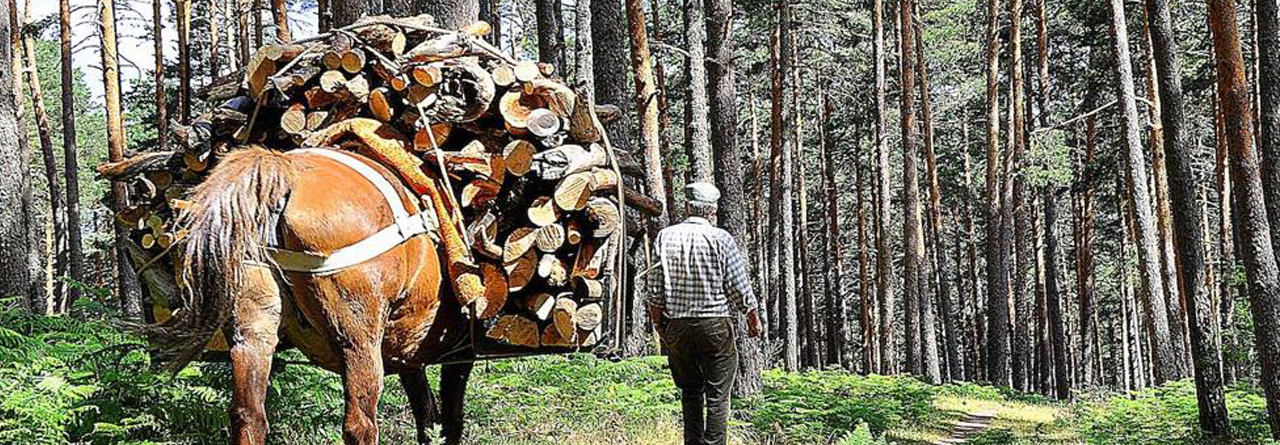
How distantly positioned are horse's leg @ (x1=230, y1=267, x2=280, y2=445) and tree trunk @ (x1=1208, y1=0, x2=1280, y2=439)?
10959 mm

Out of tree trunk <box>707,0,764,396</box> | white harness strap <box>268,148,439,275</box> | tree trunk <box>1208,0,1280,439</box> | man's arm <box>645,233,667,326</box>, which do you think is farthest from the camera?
tree trunk <box>707,0,764,396</box>

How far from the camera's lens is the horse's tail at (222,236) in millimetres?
4875

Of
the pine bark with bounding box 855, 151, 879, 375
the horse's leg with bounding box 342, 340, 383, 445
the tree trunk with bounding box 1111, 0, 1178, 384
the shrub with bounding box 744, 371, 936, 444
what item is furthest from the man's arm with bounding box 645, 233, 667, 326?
the pine bark with bounding box 855, 151, 879, 375

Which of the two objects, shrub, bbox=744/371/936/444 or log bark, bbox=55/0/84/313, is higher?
log bark, bbox=55/0/84/313

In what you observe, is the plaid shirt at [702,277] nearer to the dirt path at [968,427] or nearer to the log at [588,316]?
the log at [588,316]

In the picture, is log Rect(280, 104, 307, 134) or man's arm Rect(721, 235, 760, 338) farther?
man's arm Rect(721, 235, 760, 338)

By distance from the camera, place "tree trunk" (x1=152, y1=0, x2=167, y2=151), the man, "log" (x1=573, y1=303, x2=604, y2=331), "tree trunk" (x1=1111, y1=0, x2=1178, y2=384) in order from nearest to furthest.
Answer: "log" (x1=573, y1=303, x2=604, y2=331)
the man
"tree trunk" (x1=1111, y1=0, x2=1178, y2=384)
"tree trunk" (x1=152, y1=0, x2=167, y2=151)

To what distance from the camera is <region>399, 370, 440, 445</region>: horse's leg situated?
23.3 feet

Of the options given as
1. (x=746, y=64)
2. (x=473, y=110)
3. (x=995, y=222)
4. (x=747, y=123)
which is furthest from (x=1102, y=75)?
(x=473, y=110)

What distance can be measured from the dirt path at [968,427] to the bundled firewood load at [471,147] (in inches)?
409

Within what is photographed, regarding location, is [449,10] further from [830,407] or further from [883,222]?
[883,222]

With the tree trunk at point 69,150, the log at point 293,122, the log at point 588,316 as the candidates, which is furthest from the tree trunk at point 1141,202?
the tree trunk at point 69,150

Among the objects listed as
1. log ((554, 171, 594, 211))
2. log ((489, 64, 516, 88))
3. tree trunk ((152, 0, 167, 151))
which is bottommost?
log ((554, 171, 594, 211))

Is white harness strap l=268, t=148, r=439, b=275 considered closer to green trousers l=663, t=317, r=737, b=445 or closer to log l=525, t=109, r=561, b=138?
log l=525, t=109, r=561, b=138
